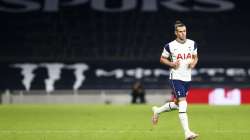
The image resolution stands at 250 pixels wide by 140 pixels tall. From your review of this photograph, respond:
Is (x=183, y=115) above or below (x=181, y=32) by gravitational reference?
below

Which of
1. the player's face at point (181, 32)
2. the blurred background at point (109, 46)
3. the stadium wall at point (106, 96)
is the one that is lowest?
the stadium wall at point (106, 96)

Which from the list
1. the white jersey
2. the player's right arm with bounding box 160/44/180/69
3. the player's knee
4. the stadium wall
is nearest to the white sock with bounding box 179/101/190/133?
the player's knee

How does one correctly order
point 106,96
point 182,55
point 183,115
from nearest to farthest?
point 183,115, point 182,55, point 106,96

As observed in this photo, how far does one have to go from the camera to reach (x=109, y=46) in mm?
36812

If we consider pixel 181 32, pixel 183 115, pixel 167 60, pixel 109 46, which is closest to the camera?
pixel 183 115

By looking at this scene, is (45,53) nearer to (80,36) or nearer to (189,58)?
(80,36)

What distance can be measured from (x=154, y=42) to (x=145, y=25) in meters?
1.11

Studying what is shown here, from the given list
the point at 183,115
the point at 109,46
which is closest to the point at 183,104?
the point at 183,115

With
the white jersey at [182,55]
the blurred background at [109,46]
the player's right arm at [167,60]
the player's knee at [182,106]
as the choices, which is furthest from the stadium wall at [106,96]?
the player's knee at [182,106]

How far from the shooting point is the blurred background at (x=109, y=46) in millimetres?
36312

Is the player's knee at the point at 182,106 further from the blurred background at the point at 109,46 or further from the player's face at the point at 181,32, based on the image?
the blurred background at the point at 109,46

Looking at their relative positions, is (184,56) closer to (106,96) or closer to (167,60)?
(167,60)

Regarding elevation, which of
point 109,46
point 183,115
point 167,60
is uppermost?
point 167,60

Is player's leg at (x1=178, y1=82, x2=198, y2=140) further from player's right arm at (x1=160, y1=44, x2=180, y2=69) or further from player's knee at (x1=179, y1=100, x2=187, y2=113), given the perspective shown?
player's right arm at (x1=160, y1=44, x2=180, y2=69)
